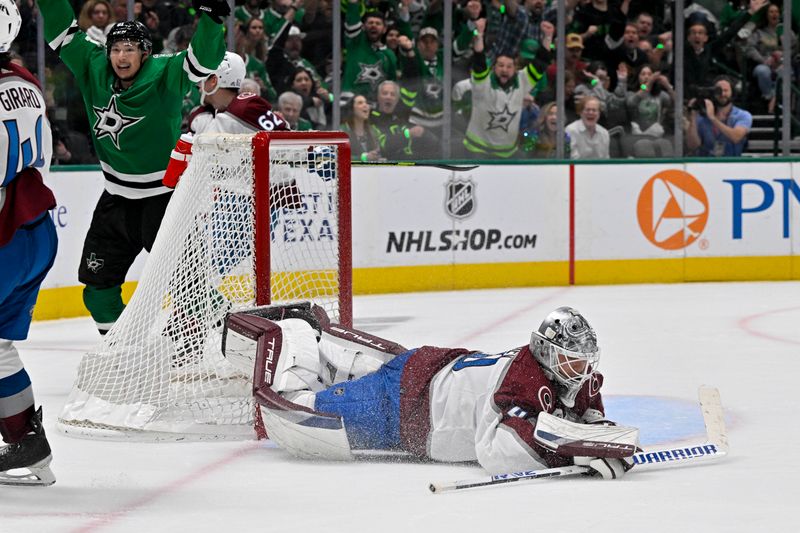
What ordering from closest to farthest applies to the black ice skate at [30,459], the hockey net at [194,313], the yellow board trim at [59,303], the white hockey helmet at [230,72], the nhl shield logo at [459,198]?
the black ice skate at [30,459] < the hockey net at [194,313] < the white hockey helmet at [230,72] < the yellow board trim at [59,303] < the nhl shield logo at [459,198]

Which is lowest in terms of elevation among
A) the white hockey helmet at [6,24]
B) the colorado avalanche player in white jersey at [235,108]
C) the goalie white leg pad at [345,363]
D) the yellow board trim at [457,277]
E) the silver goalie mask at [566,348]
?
the yellow board trim at [457,277]

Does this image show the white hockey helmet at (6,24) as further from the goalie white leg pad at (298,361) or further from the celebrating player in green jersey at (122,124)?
the celebrating player in green jersey at (122,124)

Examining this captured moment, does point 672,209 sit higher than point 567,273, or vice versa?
point 672,209

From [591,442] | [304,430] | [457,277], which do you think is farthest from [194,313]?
[457,277]

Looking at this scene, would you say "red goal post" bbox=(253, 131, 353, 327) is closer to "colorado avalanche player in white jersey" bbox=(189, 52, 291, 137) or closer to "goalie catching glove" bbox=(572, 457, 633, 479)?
"colorado avalanche player in white jersey" bbox=(189, 52, 291, 137)

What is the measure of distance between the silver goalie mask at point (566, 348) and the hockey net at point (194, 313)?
1.06 m

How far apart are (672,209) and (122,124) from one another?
4669mm

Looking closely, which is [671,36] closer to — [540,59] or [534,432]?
[540,59]

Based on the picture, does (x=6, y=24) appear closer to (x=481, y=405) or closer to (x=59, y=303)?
(x=481, y=405)

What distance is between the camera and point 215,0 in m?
4.71

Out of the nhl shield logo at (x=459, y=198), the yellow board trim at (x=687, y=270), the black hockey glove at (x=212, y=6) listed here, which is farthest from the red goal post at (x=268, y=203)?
the yellow board trim at (x=687, y=270)

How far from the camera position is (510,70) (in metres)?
9.12

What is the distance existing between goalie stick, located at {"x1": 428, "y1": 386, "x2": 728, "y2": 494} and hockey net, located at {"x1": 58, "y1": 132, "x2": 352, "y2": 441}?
0.99m

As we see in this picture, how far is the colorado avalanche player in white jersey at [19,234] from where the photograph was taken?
3.44 metres
